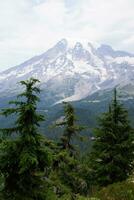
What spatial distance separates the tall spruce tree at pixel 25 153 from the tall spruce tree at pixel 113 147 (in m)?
13.6

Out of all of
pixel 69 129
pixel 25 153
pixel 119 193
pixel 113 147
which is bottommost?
pixel 119 193

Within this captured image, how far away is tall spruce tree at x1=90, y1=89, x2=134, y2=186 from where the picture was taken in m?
28.8

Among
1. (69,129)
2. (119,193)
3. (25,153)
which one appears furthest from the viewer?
(69,129)

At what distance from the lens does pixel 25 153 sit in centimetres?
1459

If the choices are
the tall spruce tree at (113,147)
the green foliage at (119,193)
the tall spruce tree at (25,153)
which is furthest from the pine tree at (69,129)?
the tall spruce tree at (25,153)

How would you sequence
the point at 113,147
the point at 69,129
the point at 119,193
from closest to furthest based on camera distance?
the point at 119,193 → the point at 69,129 → the point at 113,147

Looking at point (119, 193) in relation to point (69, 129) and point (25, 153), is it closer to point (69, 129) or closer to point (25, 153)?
point (69, 129)

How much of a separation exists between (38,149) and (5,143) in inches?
52.8

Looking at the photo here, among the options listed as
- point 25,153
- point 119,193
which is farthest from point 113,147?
point 25,153

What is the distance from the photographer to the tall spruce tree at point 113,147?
28.8 metres

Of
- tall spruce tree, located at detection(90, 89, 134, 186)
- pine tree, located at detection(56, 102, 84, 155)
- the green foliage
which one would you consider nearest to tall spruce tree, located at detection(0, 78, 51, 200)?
the green foliage

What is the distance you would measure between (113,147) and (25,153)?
50.6 ft

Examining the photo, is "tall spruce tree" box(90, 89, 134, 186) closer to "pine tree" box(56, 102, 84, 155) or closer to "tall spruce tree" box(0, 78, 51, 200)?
"pine tree" box(56, 102, 84, 155)

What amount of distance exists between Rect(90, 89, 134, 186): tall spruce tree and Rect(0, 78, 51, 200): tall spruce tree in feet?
44.6
